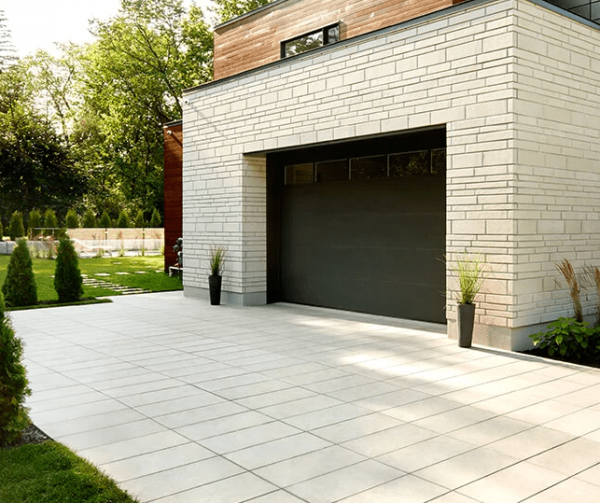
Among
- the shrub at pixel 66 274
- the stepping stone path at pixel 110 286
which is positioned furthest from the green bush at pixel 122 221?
the shrub at pixel 66 274

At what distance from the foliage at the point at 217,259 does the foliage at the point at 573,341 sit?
6114mm

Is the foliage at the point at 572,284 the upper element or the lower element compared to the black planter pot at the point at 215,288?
upper

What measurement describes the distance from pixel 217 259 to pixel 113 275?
7.54m

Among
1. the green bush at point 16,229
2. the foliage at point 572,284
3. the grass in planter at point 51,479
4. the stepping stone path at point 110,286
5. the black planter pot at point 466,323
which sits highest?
the green bush at point 16,229

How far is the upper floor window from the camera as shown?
36.9ft

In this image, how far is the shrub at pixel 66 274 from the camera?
39.5 ft

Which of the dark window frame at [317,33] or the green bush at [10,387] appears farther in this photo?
the dark window frame at [317,33]

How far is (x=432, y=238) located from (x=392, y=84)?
7.66 ft

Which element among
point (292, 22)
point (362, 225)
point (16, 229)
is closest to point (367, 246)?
point (362, 225)

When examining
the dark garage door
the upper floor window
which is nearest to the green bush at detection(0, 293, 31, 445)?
the dark garage door

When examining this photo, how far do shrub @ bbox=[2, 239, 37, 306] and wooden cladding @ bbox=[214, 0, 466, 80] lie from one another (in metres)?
5.83

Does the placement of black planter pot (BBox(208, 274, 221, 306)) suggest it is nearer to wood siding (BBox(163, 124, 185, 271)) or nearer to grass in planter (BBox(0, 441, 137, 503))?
wood siding (BBox(163, 124, 185, 271))

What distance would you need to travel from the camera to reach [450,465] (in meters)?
3.70

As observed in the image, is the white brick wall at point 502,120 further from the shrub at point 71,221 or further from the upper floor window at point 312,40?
the shrub at point 71,221
